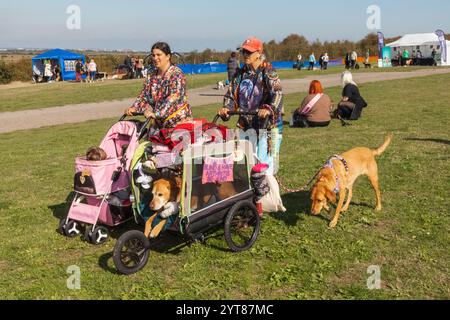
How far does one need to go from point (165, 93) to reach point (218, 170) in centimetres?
134

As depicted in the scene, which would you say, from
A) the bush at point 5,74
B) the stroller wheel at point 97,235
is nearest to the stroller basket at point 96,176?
the stroller wheel at point 97,235

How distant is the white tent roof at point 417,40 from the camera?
153 feet

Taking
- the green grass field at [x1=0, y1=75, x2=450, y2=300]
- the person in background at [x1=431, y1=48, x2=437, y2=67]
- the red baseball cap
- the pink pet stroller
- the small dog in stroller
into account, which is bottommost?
the green grass field at [x1=0, y1=75, x2=450, y2=300]

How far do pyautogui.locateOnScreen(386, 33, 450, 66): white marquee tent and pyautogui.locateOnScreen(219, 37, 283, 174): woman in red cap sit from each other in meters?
45.8

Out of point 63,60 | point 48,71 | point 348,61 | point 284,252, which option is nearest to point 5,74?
point 48,71

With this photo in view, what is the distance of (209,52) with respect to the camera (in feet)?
182

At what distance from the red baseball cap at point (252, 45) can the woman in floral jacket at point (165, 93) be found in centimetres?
90

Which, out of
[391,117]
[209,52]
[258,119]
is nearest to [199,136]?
[258,119]

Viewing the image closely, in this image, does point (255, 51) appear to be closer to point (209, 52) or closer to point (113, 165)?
point (113, 165)

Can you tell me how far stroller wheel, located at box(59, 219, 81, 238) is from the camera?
5508 millimetres

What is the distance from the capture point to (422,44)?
46.8 m

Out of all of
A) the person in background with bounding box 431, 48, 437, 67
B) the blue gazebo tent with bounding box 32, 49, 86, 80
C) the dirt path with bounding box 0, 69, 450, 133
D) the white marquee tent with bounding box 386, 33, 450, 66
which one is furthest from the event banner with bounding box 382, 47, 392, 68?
the dirt path with bounding box 0, 69, 450, 133

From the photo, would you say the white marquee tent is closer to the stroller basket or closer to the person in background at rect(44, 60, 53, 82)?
the person in background at rect(44, 60, 53, 82)

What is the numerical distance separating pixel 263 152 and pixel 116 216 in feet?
6.45
